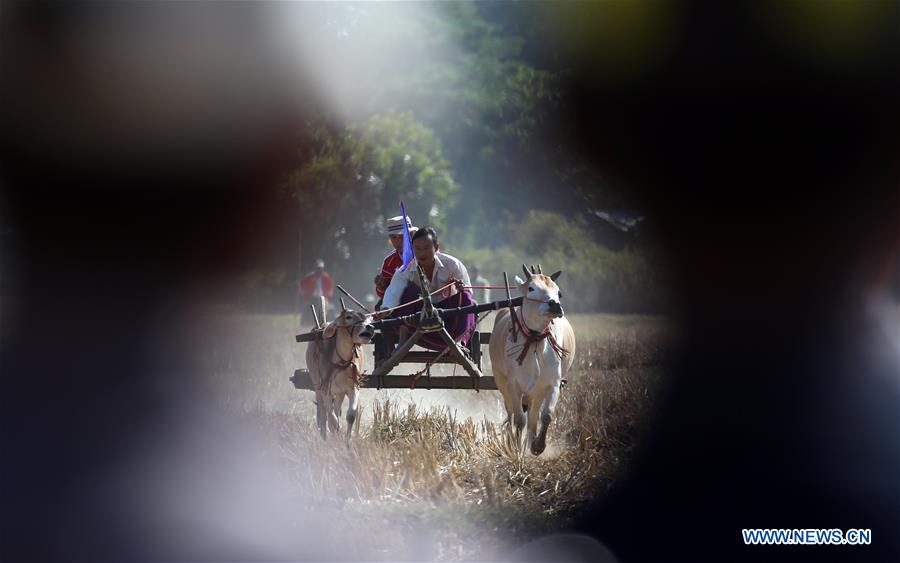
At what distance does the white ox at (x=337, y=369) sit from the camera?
37.7 ft

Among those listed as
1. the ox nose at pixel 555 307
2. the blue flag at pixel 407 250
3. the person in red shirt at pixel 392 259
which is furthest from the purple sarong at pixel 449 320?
the ox nose at pixel 555 307

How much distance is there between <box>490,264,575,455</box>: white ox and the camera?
10.4m

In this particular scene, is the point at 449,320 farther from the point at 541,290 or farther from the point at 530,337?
the point at 541,290

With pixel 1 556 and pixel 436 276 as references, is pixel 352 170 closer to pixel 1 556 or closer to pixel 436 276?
pixel 436 276

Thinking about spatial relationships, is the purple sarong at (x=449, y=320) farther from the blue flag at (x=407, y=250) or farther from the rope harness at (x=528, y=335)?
the rope harness at (x=528, y=335)

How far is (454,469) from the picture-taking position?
33.0ft

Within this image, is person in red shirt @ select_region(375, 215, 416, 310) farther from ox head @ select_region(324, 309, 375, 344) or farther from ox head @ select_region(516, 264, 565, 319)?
ox head @ select_region(516, 264, 565, 319)

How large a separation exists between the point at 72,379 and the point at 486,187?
106ft

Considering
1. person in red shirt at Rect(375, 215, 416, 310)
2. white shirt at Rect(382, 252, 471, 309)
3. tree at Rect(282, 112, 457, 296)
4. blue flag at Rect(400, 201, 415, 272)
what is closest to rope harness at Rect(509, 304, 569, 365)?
white shirt at Rect(382, 252, 471, 309)

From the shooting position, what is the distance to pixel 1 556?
848 centimetres

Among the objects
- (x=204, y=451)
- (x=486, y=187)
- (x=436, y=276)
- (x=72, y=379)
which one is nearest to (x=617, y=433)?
(x=436, y=276)

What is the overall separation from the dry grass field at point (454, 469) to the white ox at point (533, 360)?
1.03 ft

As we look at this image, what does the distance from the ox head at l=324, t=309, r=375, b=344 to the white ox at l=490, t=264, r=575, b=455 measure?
4.43 ft

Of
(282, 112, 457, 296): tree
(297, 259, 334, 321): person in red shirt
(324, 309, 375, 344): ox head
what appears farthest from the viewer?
(282, 112, 457, 296): tree
